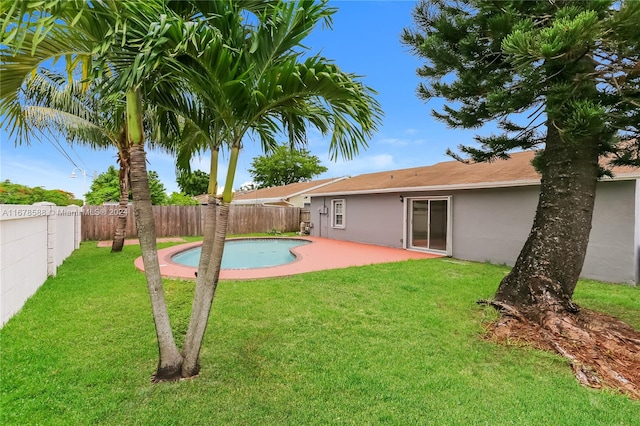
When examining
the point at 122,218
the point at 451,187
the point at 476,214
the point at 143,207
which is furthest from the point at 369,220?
the point at 143,207

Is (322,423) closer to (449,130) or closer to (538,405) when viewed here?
(538,405)

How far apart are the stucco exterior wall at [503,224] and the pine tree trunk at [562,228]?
15.3 feet

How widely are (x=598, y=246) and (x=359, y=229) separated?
9.74m

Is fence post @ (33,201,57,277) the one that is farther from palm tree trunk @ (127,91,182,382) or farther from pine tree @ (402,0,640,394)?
pine tree @ (402,0,640,394)

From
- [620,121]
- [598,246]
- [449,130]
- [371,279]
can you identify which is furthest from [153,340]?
[598,246]

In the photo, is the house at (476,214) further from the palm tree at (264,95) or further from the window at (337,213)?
the palm tree at (264,95)

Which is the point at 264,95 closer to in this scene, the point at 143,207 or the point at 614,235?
the point at 143,207

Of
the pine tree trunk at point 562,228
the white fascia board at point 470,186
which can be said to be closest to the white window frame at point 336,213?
the white fascia board at point 470,186

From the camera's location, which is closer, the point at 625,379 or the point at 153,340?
the point at 625,379

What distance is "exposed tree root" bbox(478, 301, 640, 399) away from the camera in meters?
3.75

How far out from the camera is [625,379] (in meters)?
3.70

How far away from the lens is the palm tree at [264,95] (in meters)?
2.91

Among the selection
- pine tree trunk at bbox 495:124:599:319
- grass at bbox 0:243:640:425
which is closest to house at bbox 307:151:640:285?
grass at bbox 0:243:640:425

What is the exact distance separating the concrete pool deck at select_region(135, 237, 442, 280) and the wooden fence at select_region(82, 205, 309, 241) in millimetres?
5160
